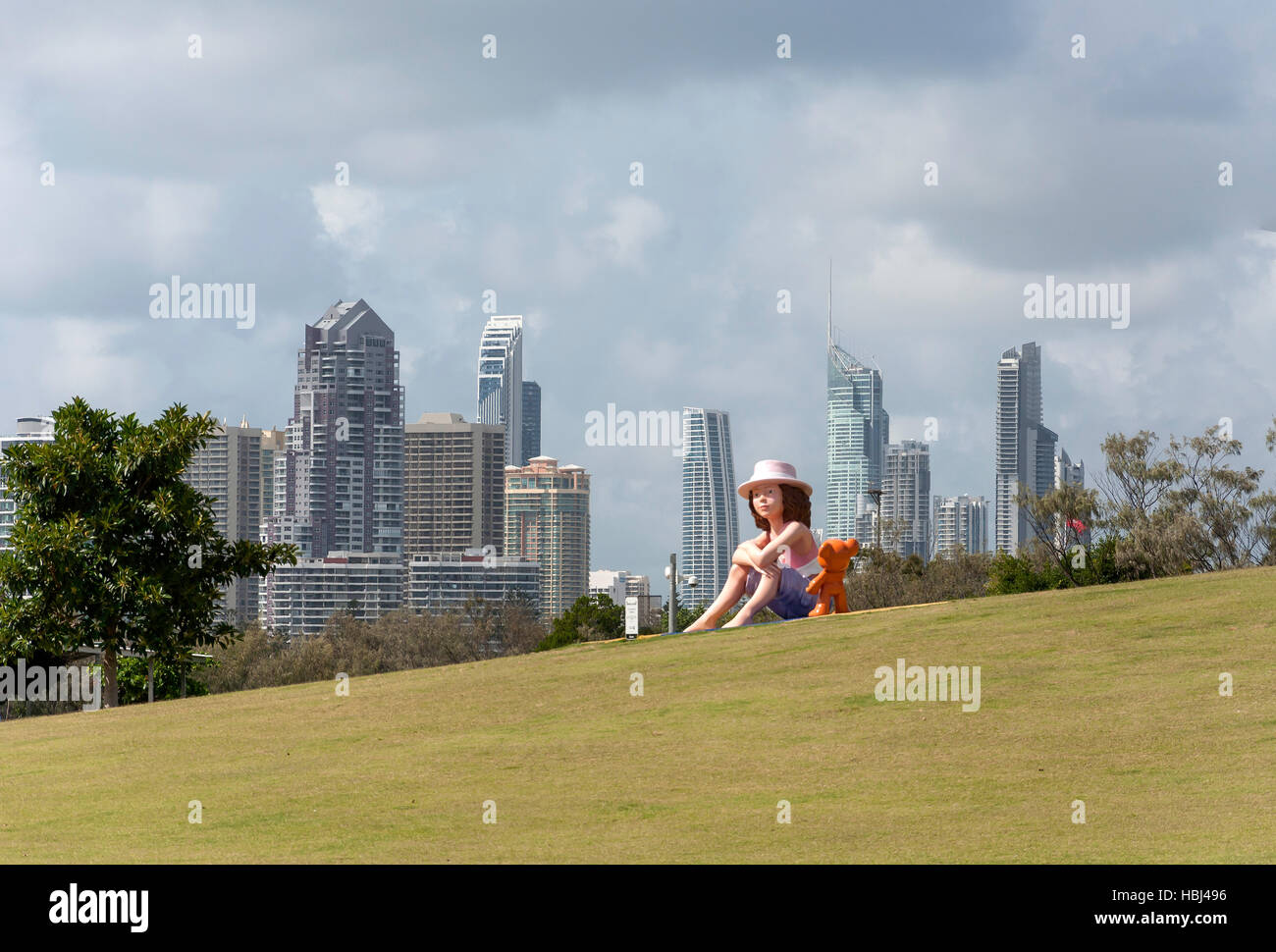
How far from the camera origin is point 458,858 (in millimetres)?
12164

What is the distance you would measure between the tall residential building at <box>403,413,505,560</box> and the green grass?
151 m

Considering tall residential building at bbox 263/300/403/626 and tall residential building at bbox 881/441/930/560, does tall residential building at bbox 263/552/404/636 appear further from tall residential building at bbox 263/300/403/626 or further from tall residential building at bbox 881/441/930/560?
tall residential building at bbox 881/441/930/560

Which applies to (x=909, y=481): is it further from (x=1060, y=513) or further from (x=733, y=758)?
(x=733, y=758)

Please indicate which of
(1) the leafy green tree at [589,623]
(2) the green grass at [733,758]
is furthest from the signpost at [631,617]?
(1) the leafy green tree at [589,623]

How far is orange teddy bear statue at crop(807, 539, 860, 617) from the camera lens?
30.5m

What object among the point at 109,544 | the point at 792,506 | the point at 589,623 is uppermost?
the point at 792,506

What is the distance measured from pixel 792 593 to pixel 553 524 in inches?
5745

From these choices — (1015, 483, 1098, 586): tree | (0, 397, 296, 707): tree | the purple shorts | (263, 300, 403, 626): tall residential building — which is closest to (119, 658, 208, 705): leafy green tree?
(0, 397, 296, 707): tree

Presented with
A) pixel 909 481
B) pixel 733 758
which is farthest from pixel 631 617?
pixel 909 481

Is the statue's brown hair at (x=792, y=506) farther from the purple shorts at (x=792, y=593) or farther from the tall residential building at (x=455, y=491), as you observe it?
the tall residential building at (x=455, y=491)

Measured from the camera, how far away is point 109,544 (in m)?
26.8

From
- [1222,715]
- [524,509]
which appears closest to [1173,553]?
[1222,715]
